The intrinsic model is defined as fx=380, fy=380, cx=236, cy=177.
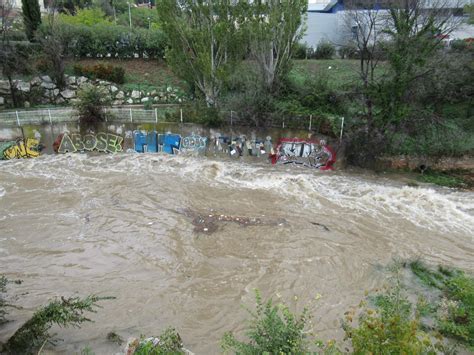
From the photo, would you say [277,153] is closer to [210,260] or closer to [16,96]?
[210,260]

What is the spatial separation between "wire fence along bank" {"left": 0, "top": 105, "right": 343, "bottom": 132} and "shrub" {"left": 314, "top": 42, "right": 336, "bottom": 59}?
13.3 metres

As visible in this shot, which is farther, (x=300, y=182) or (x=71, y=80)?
(x=71, y=80)

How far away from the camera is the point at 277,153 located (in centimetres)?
2016

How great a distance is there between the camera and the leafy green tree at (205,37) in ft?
66.8

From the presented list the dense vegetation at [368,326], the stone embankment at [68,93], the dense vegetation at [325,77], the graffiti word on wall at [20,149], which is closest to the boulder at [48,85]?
the stone embankment at [68,93]

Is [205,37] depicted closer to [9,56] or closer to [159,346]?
[9,56]

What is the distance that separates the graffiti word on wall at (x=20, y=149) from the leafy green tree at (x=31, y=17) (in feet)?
33.1

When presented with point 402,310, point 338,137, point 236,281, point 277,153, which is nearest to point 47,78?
point 277,153

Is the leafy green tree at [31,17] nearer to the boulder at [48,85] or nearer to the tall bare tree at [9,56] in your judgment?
the tall bare tree at [9,56]

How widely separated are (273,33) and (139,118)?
28.6 ft

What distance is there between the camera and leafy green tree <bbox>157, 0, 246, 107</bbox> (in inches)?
802

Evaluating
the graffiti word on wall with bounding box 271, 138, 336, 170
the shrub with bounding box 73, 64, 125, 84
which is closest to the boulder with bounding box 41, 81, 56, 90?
the shrub with bounding box 73, 64, 125, 84

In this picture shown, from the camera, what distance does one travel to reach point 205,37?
67.2 ft

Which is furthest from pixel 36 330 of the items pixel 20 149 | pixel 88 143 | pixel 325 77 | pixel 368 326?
pixel 325 77
